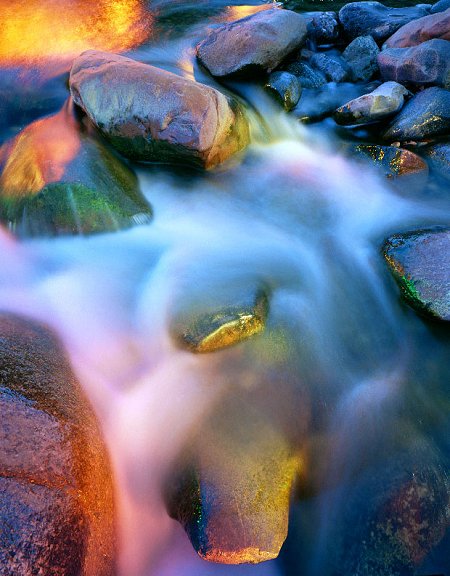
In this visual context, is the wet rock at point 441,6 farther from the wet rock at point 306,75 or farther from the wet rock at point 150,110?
the wet rock at point 150,110

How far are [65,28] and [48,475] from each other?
25.3 ft

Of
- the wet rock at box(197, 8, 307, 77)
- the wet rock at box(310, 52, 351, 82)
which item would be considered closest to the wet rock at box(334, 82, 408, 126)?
the wet rock at box(310, 52, 351, 82)

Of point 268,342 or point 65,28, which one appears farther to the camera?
point 65,28

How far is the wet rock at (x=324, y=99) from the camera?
6.11 meters

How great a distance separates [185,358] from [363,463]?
1.44 metres

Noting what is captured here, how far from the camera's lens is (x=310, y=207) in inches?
190

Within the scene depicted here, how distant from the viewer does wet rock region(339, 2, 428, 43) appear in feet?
23.6

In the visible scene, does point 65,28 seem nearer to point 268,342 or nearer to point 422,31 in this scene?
point 422,31

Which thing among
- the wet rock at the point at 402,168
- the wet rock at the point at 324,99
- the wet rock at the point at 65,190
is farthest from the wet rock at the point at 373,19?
the wet rock at the point at 65,190

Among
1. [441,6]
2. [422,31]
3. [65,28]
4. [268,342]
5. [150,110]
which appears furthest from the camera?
[441,6]

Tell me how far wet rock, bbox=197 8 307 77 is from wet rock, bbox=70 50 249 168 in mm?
1771

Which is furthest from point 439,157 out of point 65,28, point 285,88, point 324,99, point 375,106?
point 65,28

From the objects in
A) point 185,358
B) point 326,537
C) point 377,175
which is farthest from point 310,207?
point 326,537

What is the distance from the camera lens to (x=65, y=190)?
378cm
